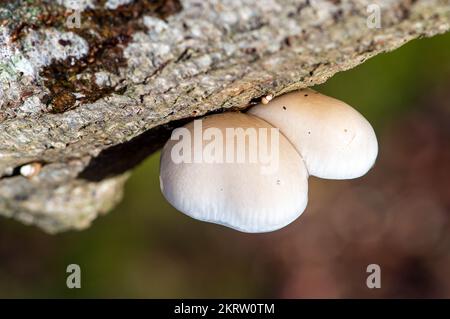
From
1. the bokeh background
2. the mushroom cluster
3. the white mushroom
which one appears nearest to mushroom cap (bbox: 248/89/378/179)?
the mushroom cluster

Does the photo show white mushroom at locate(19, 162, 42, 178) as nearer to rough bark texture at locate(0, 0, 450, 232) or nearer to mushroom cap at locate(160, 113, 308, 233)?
rough bark texture at locate(0, 0, 450, 232)

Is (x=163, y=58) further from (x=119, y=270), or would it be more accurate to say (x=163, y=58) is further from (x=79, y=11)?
(x=119, y=270)

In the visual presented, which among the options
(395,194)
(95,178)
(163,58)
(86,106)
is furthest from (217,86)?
(395,194)

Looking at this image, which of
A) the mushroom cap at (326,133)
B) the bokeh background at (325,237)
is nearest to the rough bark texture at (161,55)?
the mushroom cap at (326,133)

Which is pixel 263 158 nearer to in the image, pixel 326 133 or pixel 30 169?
pixel 326 133

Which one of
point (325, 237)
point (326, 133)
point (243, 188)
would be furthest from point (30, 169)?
point (325, 237)

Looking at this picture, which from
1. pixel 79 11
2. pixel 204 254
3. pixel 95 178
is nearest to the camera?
pixel 79 11
